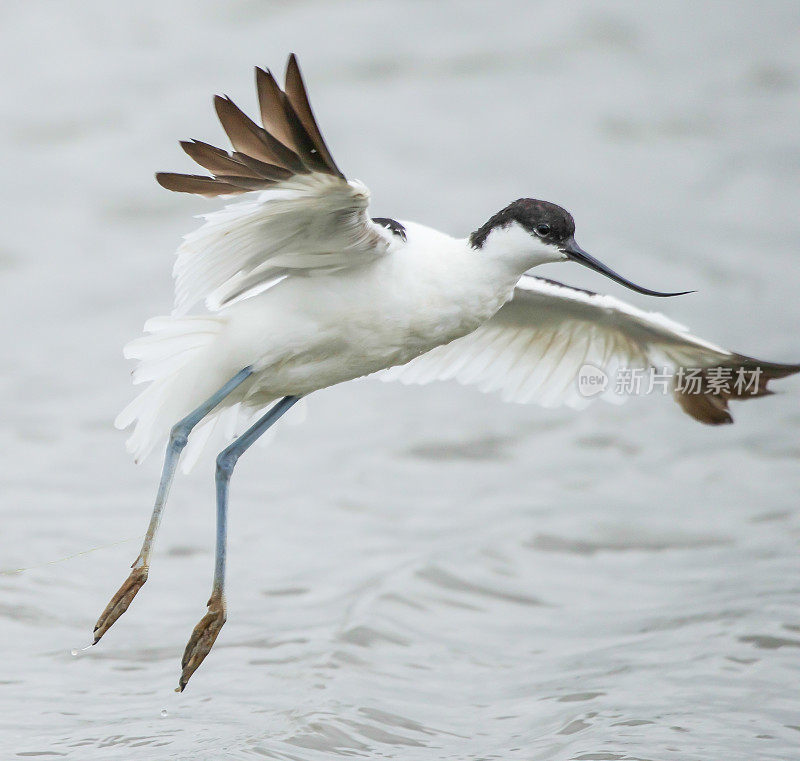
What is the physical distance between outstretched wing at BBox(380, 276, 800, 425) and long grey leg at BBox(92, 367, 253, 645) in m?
1.49

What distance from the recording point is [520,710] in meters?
8.29

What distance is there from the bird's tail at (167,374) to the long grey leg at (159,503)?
8 cm

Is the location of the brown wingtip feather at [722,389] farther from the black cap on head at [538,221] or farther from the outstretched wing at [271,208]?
the outstretched wing at [271,208]

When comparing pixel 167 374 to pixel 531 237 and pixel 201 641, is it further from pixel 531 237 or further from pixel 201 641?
pixel 531 237

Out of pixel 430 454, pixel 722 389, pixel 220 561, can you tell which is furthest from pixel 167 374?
pixel 430 454

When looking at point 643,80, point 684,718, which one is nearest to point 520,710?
point 684,718

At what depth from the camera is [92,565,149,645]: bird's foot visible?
6.40 meters

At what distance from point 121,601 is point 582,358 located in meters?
3.29

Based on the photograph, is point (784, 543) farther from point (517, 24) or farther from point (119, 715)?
point (517, 24)

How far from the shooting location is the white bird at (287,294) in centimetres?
580

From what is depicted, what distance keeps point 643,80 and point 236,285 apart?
12.9 m

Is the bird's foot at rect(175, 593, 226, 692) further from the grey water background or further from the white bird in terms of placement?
the grey water background

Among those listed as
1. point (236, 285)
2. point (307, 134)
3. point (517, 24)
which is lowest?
Answer: point (236, 285)

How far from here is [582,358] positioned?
849cm
